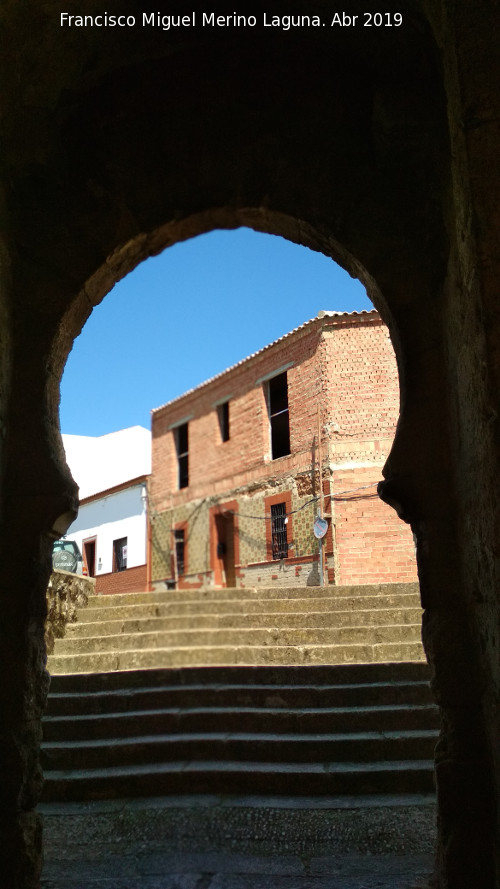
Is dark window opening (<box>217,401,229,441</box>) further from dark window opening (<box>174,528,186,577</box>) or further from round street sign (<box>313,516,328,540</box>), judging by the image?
round street sign (<box>313,516,328,540</box>)

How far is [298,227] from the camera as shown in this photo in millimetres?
2838

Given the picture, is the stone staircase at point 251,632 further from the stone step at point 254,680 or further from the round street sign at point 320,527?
the round street sign at point 320,527

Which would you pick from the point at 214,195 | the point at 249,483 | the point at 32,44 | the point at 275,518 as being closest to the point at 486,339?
the point at 214,195

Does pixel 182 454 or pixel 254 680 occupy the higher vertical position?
pixel 182 454

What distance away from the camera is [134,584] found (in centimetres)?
1833

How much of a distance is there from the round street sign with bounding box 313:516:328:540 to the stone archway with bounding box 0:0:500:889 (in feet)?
31.0

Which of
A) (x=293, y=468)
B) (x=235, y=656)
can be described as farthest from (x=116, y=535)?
(x=235, y=656)

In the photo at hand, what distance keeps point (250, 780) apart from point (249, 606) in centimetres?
285

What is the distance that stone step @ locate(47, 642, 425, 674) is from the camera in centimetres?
539

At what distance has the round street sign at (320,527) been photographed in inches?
472

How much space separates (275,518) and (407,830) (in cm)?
1048

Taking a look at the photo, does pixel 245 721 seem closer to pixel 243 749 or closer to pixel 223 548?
pixel 243 749

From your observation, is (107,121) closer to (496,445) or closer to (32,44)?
(32,44)

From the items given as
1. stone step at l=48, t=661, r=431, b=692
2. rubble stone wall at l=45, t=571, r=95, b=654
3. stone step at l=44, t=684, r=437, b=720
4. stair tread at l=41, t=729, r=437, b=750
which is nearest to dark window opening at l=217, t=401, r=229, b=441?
rubble stone wall at l=45, t=571, r=95, b=654
